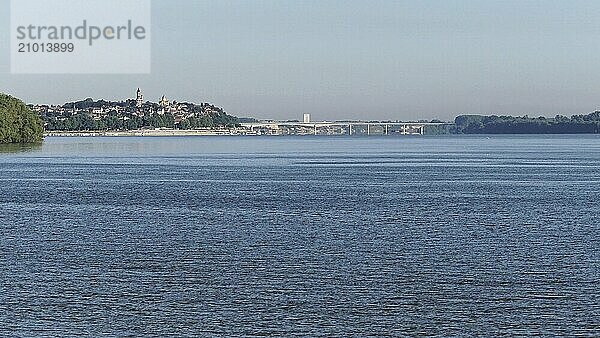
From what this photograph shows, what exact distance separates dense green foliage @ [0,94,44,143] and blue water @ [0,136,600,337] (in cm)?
8723

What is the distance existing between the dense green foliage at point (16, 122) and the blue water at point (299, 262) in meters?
87.2

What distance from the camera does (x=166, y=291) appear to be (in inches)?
901

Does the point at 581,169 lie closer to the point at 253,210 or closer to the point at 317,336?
the point at 253,210

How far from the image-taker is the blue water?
20.1 m

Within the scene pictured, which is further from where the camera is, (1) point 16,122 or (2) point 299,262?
(1) point 16,122

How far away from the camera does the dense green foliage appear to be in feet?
447

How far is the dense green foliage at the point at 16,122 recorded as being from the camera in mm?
136375

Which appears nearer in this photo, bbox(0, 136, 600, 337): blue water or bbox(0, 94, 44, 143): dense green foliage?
bbox(0, 136, 600, 337): blue water

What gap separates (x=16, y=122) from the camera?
141 m

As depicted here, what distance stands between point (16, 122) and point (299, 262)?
119551 millimetres

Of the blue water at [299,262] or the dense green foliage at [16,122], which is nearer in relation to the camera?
the blue water at [299,262]

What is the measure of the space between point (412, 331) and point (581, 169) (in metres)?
60.2

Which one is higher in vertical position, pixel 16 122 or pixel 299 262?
pixel 16 122

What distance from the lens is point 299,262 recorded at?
27.0 m
